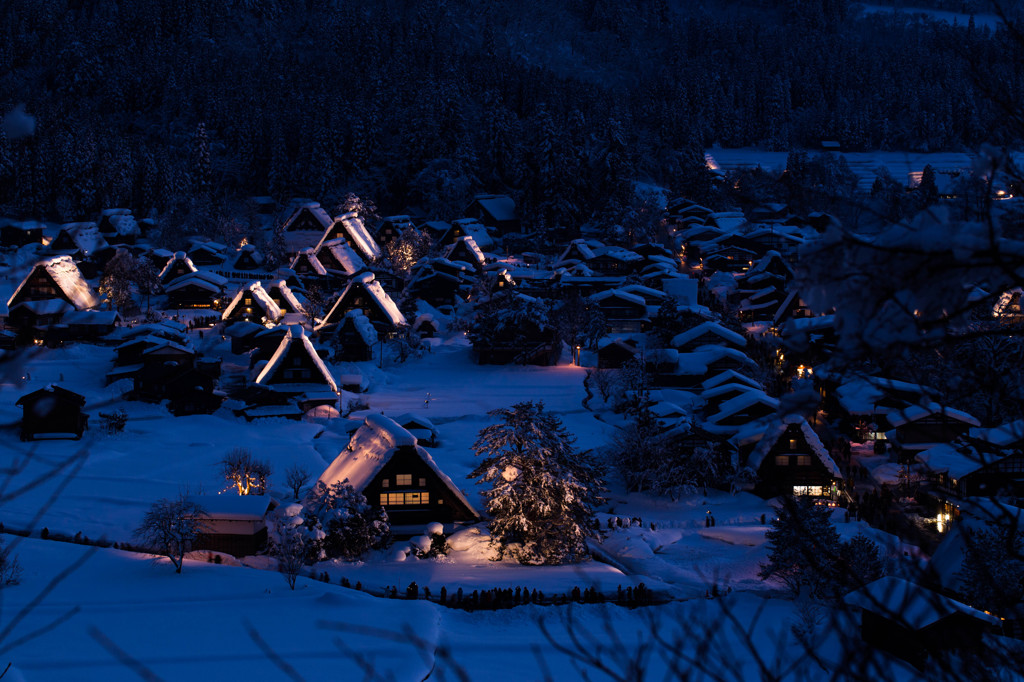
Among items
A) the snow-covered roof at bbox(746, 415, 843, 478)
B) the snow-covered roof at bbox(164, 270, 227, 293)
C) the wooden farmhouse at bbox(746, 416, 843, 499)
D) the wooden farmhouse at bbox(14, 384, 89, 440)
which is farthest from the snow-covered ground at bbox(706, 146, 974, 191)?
the wooden farmhouse at bbox(14, 384, 89, 440)

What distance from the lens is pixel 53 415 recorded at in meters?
25.0

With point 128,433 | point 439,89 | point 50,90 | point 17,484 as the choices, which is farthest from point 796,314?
point 50,90

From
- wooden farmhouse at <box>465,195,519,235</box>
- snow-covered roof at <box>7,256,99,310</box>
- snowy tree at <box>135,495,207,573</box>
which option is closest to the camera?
snowy tree at <box>135,495,207,573</box>

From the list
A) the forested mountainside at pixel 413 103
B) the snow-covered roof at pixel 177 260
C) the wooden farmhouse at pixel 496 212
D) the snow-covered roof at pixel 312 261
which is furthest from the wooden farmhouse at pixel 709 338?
the wooden farmhouse at pixel 496 212

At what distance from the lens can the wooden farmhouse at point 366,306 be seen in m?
39.8

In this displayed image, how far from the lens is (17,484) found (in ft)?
65.5

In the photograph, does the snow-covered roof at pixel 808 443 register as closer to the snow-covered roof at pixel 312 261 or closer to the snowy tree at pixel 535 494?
the snowy tree at pixel 535 494

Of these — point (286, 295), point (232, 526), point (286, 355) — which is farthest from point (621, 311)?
point (232, 526)

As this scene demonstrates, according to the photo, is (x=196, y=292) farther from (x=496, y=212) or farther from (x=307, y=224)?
(x=496, y=212)

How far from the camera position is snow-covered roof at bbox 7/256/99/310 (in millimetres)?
38672

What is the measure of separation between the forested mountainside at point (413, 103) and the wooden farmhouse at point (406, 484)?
36.3 meters

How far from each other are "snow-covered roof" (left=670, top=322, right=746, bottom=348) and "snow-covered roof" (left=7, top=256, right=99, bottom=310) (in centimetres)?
2665

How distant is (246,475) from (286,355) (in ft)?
30.6

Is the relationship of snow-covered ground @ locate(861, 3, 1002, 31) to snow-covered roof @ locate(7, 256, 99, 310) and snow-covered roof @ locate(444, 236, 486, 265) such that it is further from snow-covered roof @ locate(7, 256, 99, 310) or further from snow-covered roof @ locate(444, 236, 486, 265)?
snow-covered roof @ locate(7, 256, 99, 310)
